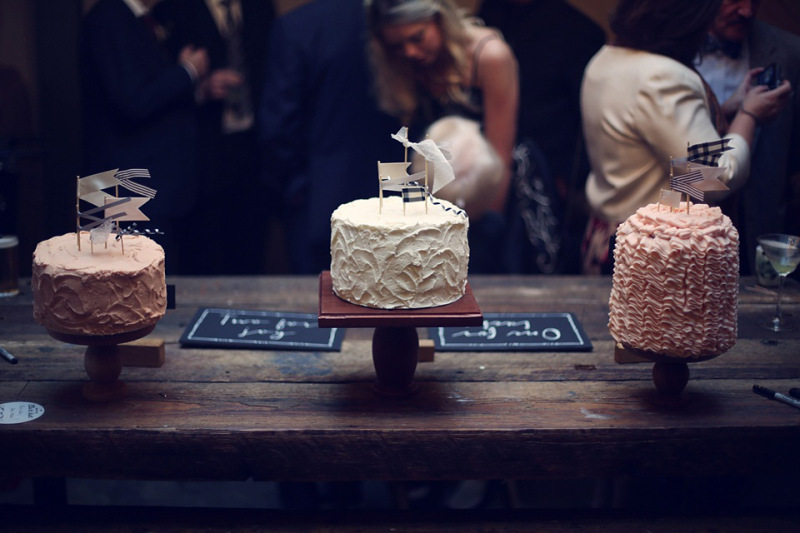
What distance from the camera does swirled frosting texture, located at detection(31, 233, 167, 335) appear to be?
1876mm

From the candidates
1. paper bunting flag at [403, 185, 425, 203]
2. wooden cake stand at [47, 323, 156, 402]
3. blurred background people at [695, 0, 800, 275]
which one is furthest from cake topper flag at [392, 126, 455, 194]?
blurred background people at [695, 0, 800, 275]

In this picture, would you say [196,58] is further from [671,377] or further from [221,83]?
[671,377]

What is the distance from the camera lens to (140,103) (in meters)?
3.56

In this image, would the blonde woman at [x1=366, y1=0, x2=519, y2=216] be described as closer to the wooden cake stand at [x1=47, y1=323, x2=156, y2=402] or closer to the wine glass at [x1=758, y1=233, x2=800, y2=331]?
the wine glass at [x1=758, y1=233, x2=800, y2=331]

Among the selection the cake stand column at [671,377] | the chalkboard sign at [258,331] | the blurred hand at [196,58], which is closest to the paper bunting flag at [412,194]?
the chalkboard sign at [258,331]

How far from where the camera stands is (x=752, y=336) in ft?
8.14

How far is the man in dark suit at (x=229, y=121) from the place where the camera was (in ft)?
11.9

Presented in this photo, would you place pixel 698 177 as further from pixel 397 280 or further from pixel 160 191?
pixel 160 191

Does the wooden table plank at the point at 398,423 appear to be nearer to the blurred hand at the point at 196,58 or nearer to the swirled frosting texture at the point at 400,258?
the swirled frosting texture at the point at 400,258

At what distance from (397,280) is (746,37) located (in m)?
2.11

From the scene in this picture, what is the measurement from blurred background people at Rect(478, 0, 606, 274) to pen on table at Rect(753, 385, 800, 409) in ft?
5.68

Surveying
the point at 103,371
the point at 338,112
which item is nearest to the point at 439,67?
the point at 338,112

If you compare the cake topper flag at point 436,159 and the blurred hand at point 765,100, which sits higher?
the blurred hand at point 765,100

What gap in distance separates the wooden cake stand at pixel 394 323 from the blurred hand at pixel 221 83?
177 cm
